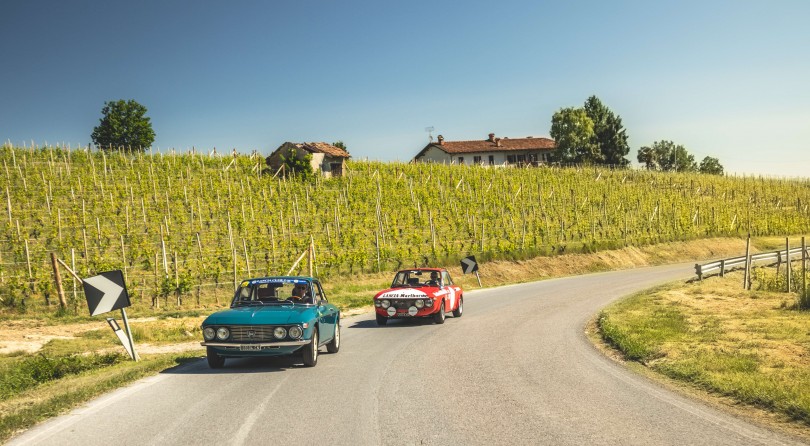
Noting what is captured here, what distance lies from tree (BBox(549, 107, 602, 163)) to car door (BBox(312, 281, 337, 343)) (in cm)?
8966

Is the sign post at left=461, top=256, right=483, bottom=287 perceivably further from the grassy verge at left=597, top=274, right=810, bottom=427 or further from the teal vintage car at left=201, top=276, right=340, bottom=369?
the teal vintage car at left=201, top=276, right=340, bottom=369

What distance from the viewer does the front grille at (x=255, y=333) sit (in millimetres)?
10977

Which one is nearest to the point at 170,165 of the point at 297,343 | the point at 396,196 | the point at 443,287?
the point at 396,196

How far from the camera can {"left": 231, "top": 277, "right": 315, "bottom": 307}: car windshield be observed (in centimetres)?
1256

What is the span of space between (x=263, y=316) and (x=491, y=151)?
90436 millimetres

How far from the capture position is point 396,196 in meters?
51.7

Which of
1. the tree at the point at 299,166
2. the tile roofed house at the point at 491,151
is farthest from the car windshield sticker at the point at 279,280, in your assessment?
the tile roofed house at the point at 491,151

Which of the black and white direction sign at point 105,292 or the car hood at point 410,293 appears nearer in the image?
the black and white direction sign at point 105,292

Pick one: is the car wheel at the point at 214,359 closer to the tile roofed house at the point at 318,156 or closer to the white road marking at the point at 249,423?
the white road marking at the point at 249,423

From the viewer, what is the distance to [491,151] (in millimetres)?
99125

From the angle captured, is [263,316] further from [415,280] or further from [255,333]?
[415,280]

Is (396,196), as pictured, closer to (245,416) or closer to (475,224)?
(475,224)

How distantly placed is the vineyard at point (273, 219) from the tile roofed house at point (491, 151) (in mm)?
24669

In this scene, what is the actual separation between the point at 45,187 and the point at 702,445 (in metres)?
43.9
